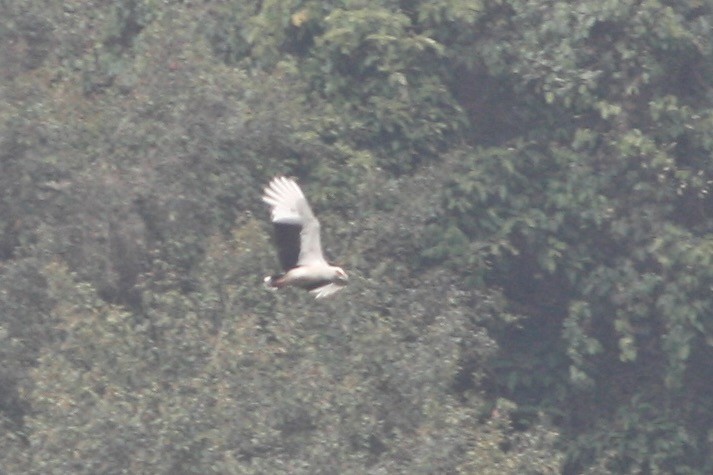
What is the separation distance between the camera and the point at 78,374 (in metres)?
10.4

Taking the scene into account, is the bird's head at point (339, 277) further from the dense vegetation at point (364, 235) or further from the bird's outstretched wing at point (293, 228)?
the dense vegetation at point (364, 235)

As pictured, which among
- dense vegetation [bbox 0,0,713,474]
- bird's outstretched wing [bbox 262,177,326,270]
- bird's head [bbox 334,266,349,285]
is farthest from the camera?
dense vegetation [bbox 0,0,713,474]

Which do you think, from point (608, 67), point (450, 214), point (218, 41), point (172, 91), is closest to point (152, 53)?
point (172, 91)

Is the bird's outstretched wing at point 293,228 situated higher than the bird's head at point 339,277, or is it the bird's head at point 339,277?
the bird's outstretched wing at point 293,228

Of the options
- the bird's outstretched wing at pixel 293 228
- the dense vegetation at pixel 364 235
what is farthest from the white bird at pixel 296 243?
the dense vegetation at pixel 364 235

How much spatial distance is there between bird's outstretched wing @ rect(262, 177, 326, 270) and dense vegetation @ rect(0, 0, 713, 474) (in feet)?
2.44

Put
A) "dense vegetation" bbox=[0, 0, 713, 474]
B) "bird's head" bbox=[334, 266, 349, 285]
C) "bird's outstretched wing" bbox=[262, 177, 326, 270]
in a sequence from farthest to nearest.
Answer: "dense vegetation" bbox=[0, 0, 713, 474], "bird's head" bbox=[334, 266, 349, 285], "bird's outstretched wing" bbox=[262, 177, 326, 270]

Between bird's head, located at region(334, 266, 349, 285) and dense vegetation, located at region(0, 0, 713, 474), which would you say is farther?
dense vegetation, located at region(0, 0, 713, 474)

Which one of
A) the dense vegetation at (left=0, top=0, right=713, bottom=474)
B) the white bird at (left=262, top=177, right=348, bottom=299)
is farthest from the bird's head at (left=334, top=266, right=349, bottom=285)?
the dense vegetation at (left=0, top=0, right=713, bottom=474)

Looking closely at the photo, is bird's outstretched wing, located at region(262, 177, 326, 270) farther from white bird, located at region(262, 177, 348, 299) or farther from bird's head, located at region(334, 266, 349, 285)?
bird's head, located at region(334, 266, 349, 285)

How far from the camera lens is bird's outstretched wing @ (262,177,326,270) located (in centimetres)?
983

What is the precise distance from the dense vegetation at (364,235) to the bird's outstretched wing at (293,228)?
74 centimetres

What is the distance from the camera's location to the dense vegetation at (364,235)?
34.3 ft

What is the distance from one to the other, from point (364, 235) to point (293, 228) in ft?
4.96
